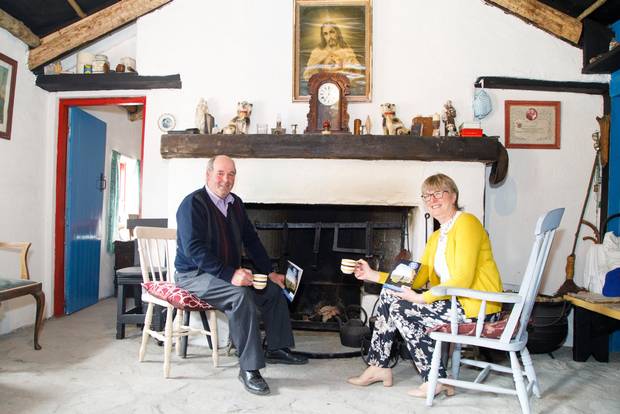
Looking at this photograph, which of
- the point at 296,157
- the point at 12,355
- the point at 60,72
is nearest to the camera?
the point at 12,355

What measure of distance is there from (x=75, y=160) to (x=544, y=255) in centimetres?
414

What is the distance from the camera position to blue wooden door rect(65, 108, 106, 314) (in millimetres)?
4406

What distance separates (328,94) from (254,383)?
7.40ft

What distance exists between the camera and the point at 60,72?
4160 millimetres

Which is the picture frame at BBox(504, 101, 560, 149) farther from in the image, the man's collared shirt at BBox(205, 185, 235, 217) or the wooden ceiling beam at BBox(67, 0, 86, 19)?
the wooden ceiling beam at BBox(67, 0, 86, 19)

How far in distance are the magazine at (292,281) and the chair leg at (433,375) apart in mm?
993

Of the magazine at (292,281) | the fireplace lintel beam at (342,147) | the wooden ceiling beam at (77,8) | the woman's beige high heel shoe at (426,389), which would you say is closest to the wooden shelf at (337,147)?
the fireplace lintel beam at (342,147)

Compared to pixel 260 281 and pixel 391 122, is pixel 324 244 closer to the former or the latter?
pixel 391 122

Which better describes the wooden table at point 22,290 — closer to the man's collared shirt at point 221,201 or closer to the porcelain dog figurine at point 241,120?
the man's collared shirt at point 221,201

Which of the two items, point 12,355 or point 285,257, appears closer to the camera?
point 12,355

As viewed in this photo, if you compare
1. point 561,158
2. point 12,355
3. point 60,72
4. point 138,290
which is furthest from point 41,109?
point 561,158

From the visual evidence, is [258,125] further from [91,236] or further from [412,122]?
[91,236]

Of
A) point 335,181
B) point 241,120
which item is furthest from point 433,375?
point 241,120

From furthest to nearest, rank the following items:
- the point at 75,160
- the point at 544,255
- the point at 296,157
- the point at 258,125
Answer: the point at 75,160 → the point at 258,125 → the point at 296,157 → the point at 544,255
